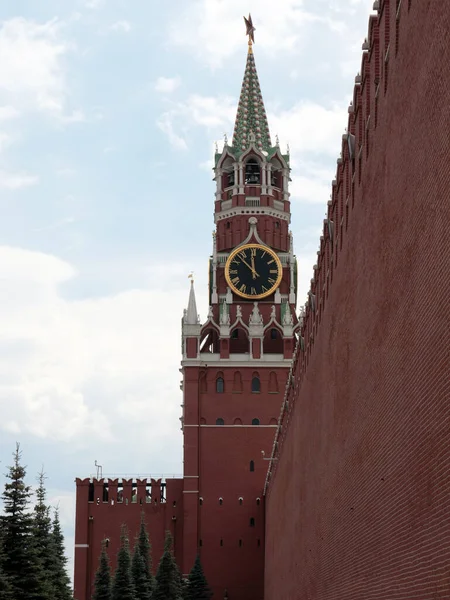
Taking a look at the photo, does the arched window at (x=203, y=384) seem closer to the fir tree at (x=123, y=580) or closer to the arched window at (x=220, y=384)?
the arched window at (x=220, y=384)

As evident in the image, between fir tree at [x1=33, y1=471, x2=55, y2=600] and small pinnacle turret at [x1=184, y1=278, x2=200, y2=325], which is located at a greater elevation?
small pinnacle turret at [x1=184, y1=278, x2=200, y2=325]

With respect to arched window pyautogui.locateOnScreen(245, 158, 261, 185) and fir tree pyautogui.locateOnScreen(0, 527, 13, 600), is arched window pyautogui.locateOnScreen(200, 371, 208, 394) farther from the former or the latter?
fir tree pyautogui.locateOnScreen(0, 527, 13, 600)

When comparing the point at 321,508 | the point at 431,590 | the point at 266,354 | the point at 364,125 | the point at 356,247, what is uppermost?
the point at 266,354

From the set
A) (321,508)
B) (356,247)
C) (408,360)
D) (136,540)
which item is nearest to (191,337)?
(136,540)

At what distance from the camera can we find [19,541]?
36.4m

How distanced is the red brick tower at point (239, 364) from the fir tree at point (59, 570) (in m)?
8.68

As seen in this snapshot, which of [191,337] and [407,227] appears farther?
[191,337]

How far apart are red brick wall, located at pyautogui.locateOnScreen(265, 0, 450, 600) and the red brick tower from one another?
41.5 m

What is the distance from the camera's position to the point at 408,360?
1245cm

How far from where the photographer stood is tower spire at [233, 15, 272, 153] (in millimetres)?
74812

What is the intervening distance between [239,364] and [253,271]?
6741mm

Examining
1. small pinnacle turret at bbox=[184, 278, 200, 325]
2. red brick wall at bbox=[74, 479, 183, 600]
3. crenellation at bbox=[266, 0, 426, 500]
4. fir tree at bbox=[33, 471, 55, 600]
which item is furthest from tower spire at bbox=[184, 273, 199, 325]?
crenellation at bbox=[266, 0, 426, 500]

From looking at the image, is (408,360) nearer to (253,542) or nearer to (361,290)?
(361,290)

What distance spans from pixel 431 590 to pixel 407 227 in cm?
374
